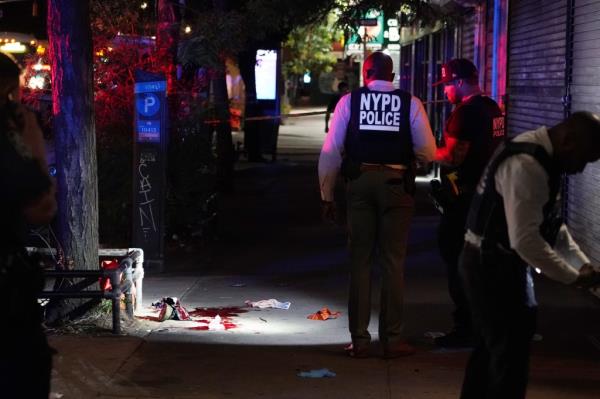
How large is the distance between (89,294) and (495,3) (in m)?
8.95

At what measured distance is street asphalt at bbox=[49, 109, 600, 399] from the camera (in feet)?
20.2

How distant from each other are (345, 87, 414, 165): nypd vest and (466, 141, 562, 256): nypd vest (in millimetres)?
1882

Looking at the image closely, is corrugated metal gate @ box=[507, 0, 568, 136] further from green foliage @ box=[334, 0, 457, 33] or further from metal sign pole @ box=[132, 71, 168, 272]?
metal sign pole @ box=[132, 71, 168, 272]

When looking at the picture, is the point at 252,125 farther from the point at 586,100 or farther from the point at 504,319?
the point at 504,319

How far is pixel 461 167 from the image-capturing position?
280 inches

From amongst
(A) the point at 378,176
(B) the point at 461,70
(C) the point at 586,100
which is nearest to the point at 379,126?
(A) the point at 378,176

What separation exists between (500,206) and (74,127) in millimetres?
4019

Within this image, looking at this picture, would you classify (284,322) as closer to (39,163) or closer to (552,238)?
(552,238)

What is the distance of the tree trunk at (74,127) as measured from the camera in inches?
302

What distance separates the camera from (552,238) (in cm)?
473

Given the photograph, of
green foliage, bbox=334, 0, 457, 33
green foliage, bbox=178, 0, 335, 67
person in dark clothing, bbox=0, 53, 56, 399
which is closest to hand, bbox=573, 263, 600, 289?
person in dark clothing, bbox=0, 53, 56, 399

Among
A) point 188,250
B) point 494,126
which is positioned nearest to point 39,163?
point 494,126

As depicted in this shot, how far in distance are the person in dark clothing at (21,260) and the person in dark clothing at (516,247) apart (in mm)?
1905

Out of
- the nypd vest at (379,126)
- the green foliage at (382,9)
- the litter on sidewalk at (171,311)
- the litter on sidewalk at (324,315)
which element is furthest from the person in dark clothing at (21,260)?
the green foliage at (382,9)
